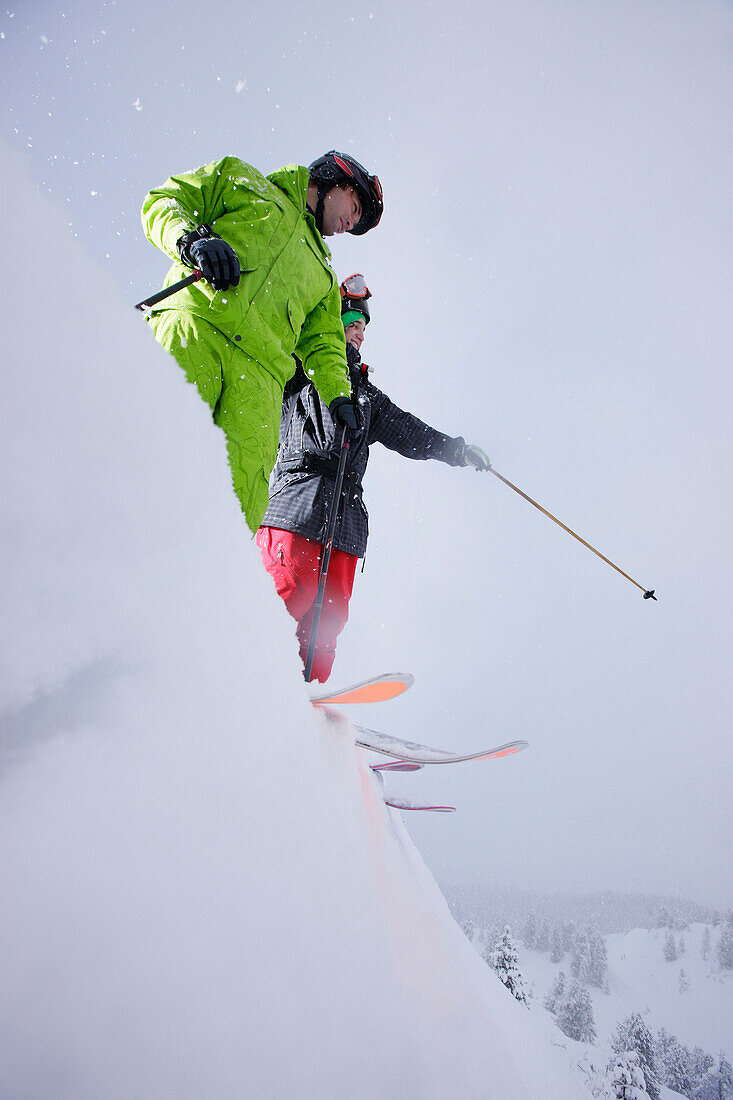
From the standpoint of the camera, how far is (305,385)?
262 cm

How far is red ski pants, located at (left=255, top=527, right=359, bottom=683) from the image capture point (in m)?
2.23

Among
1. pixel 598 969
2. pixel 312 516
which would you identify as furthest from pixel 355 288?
pixel 598 969

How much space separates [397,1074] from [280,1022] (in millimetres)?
145

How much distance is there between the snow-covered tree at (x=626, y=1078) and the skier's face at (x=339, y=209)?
5.83 metres

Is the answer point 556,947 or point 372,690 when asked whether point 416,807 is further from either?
point 556,947

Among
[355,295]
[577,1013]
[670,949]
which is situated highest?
[355,295]

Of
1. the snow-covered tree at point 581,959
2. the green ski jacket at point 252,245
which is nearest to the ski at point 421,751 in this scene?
the green ski jacket at point 252,245

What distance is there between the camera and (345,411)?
90.0 inches

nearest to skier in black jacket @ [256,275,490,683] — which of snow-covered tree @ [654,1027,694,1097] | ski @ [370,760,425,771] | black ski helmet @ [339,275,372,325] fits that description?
black ski helmet @ [339,275,372,325]

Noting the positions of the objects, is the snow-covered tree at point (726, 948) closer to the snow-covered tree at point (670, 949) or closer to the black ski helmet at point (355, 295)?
the snow-covered tree at point (670, 949)

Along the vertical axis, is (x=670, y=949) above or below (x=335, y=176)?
below

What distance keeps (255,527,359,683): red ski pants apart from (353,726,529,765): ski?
104 cm

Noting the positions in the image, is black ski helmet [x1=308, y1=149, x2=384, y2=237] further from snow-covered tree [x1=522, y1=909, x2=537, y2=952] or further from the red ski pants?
snow-covered tree [x1=522, y1=909, x2=537, y2=952]

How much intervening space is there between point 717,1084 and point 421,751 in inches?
703
